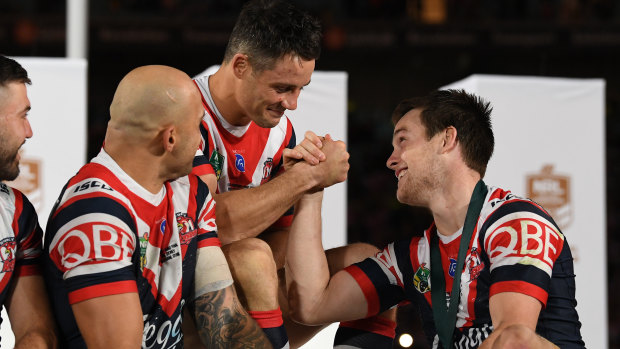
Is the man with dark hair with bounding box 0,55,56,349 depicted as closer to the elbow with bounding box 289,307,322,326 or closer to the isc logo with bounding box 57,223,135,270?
the isc logo with bounding box 57,223,135,270

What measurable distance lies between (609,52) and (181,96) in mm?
8589

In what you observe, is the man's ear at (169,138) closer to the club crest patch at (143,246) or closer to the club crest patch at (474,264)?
the club crest patch at (143,246)

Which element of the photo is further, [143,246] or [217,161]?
[217,161]

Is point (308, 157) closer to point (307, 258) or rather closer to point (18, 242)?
point (307, 258)

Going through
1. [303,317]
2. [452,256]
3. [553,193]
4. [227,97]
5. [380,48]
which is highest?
[380,48]

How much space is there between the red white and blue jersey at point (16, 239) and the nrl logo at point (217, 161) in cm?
75

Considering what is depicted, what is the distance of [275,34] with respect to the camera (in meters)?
2.70

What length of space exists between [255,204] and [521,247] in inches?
32.2

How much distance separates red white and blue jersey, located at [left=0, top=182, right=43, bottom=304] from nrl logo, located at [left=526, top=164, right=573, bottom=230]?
3046 mm

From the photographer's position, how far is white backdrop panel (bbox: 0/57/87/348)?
3914mm

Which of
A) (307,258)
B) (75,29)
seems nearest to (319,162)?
(307,258)

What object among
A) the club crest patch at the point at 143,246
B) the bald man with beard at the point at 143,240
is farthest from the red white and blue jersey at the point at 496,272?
the club crest patch at the point at 143,246

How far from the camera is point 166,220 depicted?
2076 millimetres

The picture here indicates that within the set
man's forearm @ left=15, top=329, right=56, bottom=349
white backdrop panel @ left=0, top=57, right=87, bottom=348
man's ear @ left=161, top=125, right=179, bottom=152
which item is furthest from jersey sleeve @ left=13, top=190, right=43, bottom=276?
white backdrop panel @ left=0, top=57, right=87, bottom=348
